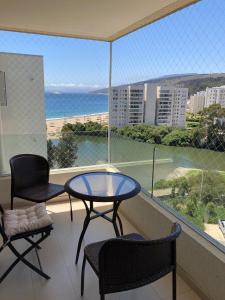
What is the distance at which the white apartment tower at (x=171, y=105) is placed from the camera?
2502mm

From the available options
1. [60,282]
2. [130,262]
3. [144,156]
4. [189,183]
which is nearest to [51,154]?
[144,156]

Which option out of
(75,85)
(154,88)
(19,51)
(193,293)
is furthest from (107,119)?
(193,293)

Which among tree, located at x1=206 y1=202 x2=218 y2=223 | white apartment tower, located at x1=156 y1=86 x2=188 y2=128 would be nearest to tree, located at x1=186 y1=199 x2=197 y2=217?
tree, located at x1=206 y1=202 x2=218 y2=223

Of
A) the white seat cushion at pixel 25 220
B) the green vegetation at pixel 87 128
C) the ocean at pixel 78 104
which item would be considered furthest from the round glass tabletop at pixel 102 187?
the ocean at pixel 78 104

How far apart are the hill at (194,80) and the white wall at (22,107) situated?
5.98 feet

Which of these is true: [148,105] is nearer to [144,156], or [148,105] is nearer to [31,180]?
[144,156]

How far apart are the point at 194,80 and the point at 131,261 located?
1.68 m

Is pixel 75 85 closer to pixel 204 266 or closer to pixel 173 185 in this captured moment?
pixel 173 185

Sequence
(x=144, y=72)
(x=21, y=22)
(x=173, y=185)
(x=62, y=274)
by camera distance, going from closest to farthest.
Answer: (x=62, y=274) → (x=173, y=185) → (x=21, y=22) → (x=144, y=72)

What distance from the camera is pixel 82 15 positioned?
2.65 metres

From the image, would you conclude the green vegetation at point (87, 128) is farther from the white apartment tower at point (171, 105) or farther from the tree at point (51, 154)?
the white apartment tower at point (171, 105)

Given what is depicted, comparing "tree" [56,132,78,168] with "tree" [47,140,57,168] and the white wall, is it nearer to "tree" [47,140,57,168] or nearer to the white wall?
"tree" [47,140,57,168]

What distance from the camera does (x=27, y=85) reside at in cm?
359

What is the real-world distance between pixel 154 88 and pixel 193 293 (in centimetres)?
220
